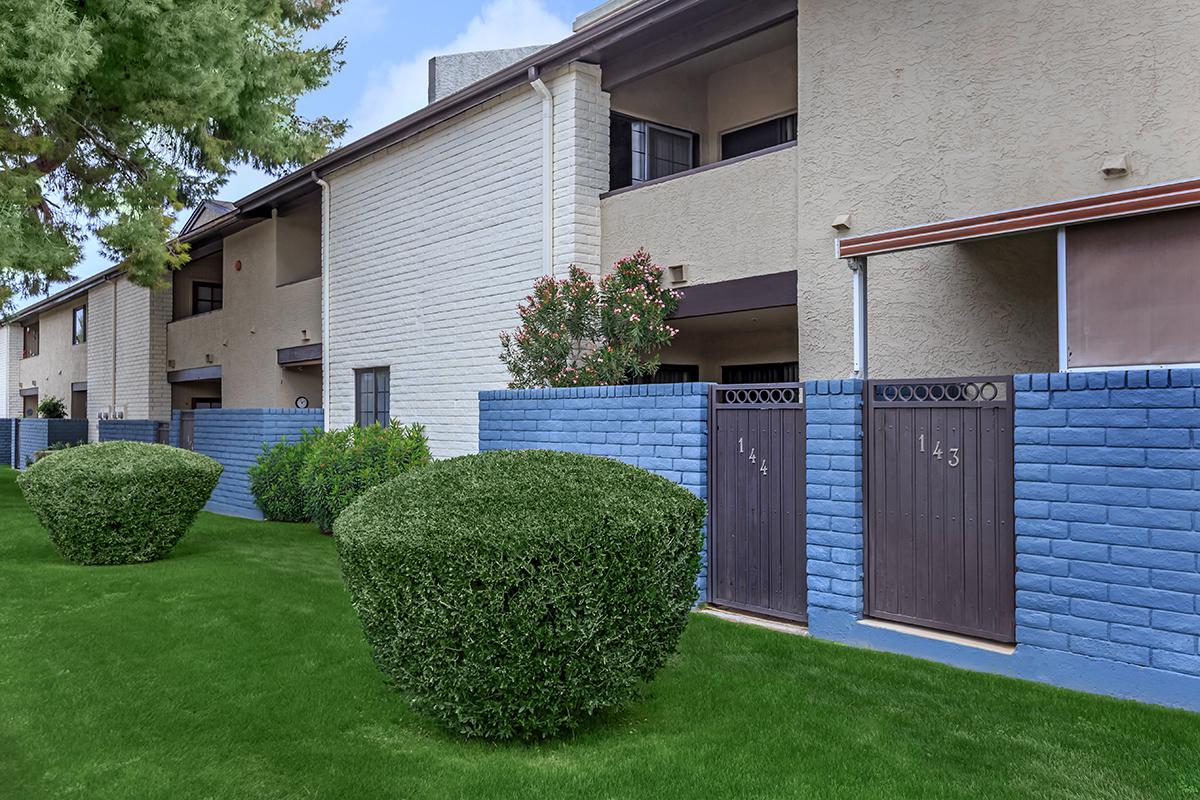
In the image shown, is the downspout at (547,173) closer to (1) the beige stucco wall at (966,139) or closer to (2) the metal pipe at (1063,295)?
(1) the beige stucco wall at (966,139)

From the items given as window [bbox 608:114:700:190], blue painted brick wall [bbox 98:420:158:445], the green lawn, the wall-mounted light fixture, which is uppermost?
window [bbox 608:114:700:190]

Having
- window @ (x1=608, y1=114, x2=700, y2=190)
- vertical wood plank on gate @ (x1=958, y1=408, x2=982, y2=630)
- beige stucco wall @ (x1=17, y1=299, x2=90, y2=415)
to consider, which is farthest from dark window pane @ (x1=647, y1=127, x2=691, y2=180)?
beige stucco wall @ (x1=17, y1=299, x2=90, y2=415)

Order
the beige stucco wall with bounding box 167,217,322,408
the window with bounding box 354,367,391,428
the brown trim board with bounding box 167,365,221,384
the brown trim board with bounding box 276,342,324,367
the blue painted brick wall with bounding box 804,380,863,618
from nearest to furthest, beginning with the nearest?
the blue painted brick wall with bounding box 804,380,863,618 → the window with bounding box 354,367,391,428 → the brown trim board with bounding box 276,342,324,367 → the beige stucco wall with bounding box 167,217,322,408 → the brown trim board with bounding box 167,365,221,384

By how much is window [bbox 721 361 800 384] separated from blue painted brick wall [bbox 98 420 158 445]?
1451 centimetres

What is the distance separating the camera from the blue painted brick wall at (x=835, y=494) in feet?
22.3

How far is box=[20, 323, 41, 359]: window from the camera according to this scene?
37094 millimetres

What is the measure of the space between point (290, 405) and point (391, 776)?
15.4 meters

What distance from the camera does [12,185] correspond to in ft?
46.2

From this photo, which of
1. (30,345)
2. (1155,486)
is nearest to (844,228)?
(1155,486)

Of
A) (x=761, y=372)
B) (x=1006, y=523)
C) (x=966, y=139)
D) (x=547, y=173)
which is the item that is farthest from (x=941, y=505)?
(x=547, y=173)

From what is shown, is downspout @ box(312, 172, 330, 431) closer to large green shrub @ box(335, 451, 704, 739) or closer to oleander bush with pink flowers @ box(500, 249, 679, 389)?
oleander bush with pink flowers @ box(500, 249, 679, 389)

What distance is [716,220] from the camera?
33.1 ft

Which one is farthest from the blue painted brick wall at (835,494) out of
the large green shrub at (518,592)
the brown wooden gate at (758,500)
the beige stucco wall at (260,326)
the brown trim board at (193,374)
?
the brown trim board at (193,374)

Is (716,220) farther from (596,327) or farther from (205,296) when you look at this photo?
(205,296)
